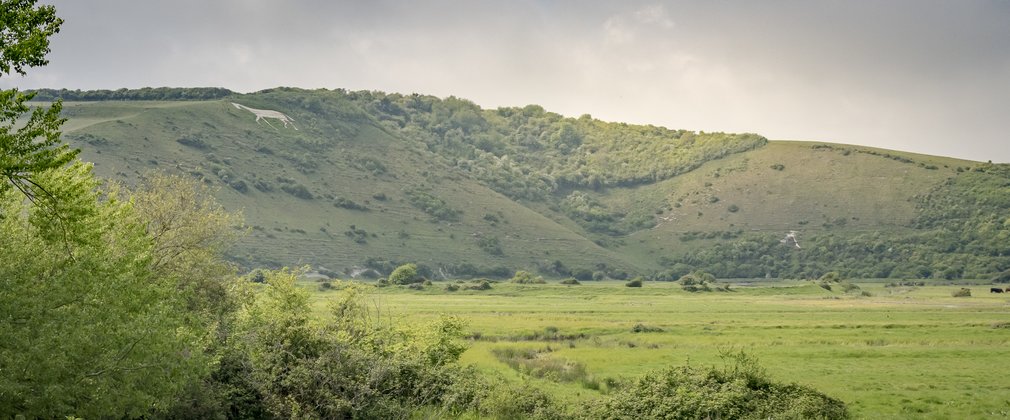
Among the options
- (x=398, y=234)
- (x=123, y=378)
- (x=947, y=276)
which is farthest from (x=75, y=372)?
(x=947, y=276)

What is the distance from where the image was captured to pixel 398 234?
612ft

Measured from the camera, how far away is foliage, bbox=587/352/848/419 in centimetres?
3120

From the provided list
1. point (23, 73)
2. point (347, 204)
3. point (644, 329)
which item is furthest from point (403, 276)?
point (23, 73)

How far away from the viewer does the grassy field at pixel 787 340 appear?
40156 mm

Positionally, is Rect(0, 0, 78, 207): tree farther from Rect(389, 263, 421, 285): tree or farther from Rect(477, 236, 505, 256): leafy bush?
Rect(477, 236, 505, 256): leafy bush

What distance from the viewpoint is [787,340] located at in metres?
60.7

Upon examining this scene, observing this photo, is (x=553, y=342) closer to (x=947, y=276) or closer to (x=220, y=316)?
(x=220, y=316)

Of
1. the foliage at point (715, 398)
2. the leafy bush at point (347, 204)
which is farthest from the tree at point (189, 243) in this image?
the leafy bush at point (347, 204)

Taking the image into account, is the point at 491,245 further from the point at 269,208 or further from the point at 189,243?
the point at 189,243

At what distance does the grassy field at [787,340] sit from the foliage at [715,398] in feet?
6.58

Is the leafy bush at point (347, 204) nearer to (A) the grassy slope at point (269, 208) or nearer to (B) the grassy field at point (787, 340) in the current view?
(A) the grassy slope at point (269, 208)

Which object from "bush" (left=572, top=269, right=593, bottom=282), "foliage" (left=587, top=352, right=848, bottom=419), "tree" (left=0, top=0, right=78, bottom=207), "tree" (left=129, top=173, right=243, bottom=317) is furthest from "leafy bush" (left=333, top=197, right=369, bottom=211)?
"tree" (left=0, top=0, right=78, bottom=207)

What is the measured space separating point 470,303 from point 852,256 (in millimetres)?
121867

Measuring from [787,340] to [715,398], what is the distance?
31.3 metres
